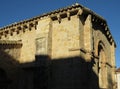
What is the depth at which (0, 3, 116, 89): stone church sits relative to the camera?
13469mm

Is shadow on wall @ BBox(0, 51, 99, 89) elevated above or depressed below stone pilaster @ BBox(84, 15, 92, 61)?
below

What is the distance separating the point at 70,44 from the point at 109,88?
469 centimetres

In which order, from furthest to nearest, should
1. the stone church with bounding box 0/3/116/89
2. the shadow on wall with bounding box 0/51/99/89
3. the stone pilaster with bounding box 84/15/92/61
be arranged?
1. the stone pilaster with bounding box 84/15/92/61
2. the stone church with bounding box 0/3/116/89
3. the shadow on wall with bounding box 0/51/99/89

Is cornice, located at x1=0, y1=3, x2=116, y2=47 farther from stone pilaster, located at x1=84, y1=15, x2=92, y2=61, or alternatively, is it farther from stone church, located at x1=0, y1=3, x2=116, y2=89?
stone pilaster, located at x1=84, y1=15, x2=92, y2=61

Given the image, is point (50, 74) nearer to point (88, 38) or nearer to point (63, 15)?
point (88, 38)

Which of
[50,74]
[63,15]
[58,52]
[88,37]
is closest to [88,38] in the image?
[88,37]

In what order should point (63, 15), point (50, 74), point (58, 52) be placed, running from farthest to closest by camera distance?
point (63, 15)
point (58, 52)
point (50, 74)

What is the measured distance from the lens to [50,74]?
548 inches

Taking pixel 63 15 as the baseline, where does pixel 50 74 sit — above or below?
below

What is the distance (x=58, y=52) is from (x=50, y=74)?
4.06ft

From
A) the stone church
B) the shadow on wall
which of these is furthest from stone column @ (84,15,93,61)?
the shadow on wall

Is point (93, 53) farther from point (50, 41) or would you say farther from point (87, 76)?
point (50, 41)

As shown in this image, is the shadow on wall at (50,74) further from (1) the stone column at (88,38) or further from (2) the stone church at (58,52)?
(1) the stone column at (88,38)

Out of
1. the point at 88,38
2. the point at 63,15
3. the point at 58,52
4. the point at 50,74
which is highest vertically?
the point at 63,15
